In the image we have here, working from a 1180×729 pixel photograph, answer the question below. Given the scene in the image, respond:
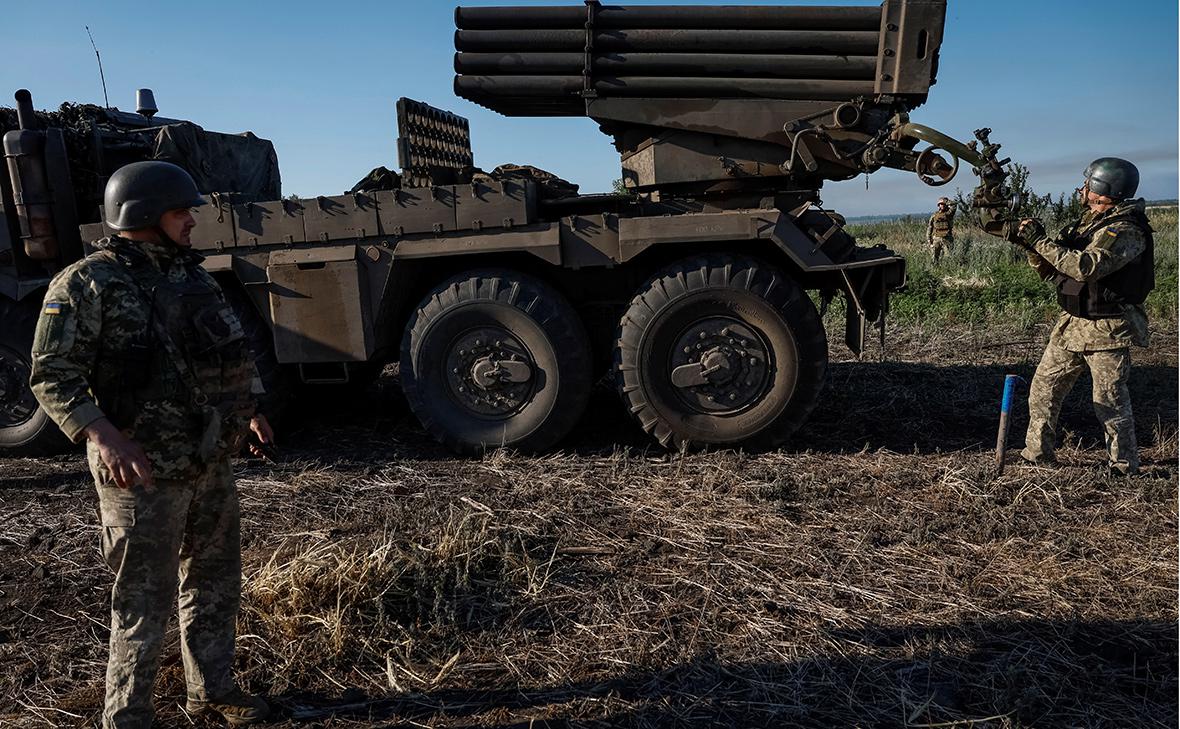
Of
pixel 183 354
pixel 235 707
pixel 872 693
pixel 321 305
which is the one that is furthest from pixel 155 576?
pixel 321 305

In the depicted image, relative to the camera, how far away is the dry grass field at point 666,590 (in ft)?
9.34

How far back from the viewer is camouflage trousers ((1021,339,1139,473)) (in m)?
4.71

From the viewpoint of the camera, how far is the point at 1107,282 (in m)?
4.64

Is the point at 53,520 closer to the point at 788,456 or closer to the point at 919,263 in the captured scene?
the point at 788,456

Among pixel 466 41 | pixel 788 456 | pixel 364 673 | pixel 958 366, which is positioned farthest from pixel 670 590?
pixel 958 366

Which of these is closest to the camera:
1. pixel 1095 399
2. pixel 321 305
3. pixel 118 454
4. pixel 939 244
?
pixel 118 454

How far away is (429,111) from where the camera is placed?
6.22 meters

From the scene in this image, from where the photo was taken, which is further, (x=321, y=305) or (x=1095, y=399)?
(x=321, y=305)

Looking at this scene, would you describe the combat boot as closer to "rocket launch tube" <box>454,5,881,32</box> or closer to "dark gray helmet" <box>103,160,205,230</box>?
"dark gray helmet" <box>103,160,205,230</box>

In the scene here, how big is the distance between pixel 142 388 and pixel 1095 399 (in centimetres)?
486

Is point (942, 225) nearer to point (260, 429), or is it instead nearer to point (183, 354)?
point (260, 429)

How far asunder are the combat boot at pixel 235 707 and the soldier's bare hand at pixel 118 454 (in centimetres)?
89

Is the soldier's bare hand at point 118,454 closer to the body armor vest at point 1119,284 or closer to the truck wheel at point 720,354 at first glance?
the truck wheel at point 720,354

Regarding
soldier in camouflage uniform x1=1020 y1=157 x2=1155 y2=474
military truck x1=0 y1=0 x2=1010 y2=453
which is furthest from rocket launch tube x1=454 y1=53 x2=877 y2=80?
soldier in camouflage uniform x1=1020 y1=157 x2=1155 y2=474
